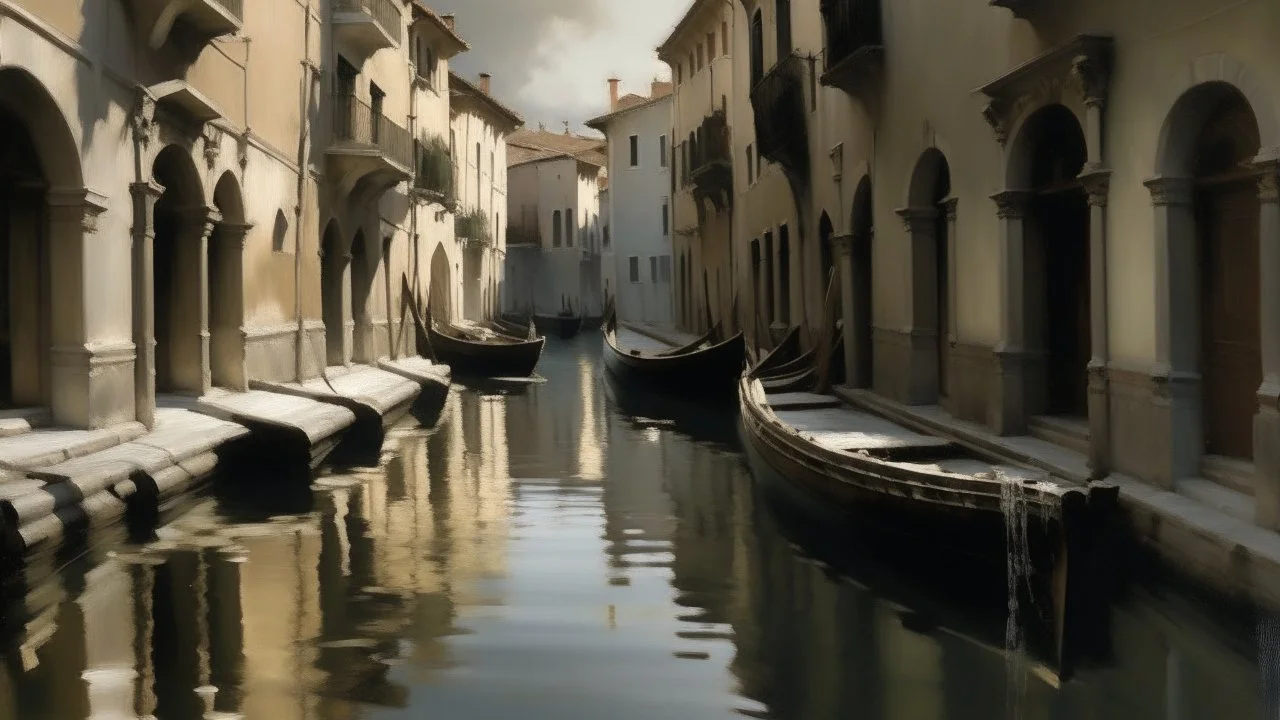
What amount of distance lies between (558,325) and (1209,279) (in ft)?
125

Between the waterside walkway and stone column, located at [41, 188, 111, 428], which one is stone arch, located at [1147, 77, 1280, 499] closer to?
the waterside walkway

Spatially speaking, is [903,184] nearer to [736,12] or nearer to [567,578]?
[567,578]

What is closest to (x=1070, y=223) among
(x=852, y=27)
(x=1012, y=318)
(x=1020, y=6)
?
(x=1012, y=318)

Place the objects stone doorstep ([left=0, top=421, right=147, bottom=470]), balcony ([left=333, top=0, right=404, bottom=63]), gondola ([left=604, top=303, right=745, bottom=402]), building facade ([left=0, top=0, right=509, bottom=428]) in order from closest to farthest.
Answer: stone doorstep ([left=0, top=421, right=147, bottom=470]) < building facade ([left=0, top=0, right=509, bottom=428]) < gondola ([left=604, top=303, right=745, bottom=402]) < balcony ([left=333, top=0, right=404, bottom=63])

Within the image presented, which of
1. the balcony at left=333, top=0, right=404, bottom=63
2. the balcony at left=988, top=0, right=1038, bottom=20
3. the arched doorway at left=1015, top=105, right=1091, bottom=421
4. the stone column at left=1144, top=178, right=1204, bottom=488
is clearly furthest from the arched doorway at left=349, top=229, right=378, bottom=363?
the stone column at left=1144, top=178, right=1204, bottom=488

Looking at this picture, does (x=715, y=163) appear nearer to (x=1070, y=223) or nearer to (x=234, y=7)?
(x=234, y=7)

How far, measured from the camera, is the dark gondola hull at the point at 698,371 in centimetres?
1794

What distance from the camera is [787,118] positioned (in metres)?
17.1

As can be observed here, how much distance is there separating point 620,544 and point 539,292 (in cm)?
4386

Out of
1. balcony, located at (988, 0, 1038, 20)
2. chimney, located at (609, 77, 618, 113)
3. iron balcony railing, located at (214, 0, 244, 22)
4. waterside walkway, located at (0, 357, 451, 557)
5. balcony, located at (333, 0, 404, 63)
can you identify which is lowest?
waterside walkway, located at (0, 357, 451, 557)

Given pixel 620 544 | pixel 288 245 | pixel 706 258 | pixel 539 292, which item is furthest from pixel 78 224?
pixel 539 292

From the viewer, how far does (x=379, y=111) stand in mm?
21312

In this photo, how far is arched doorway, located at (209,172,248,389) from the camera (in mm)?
13758

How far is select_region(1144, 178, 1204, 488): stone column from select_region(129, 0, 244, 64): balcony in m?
7.70
